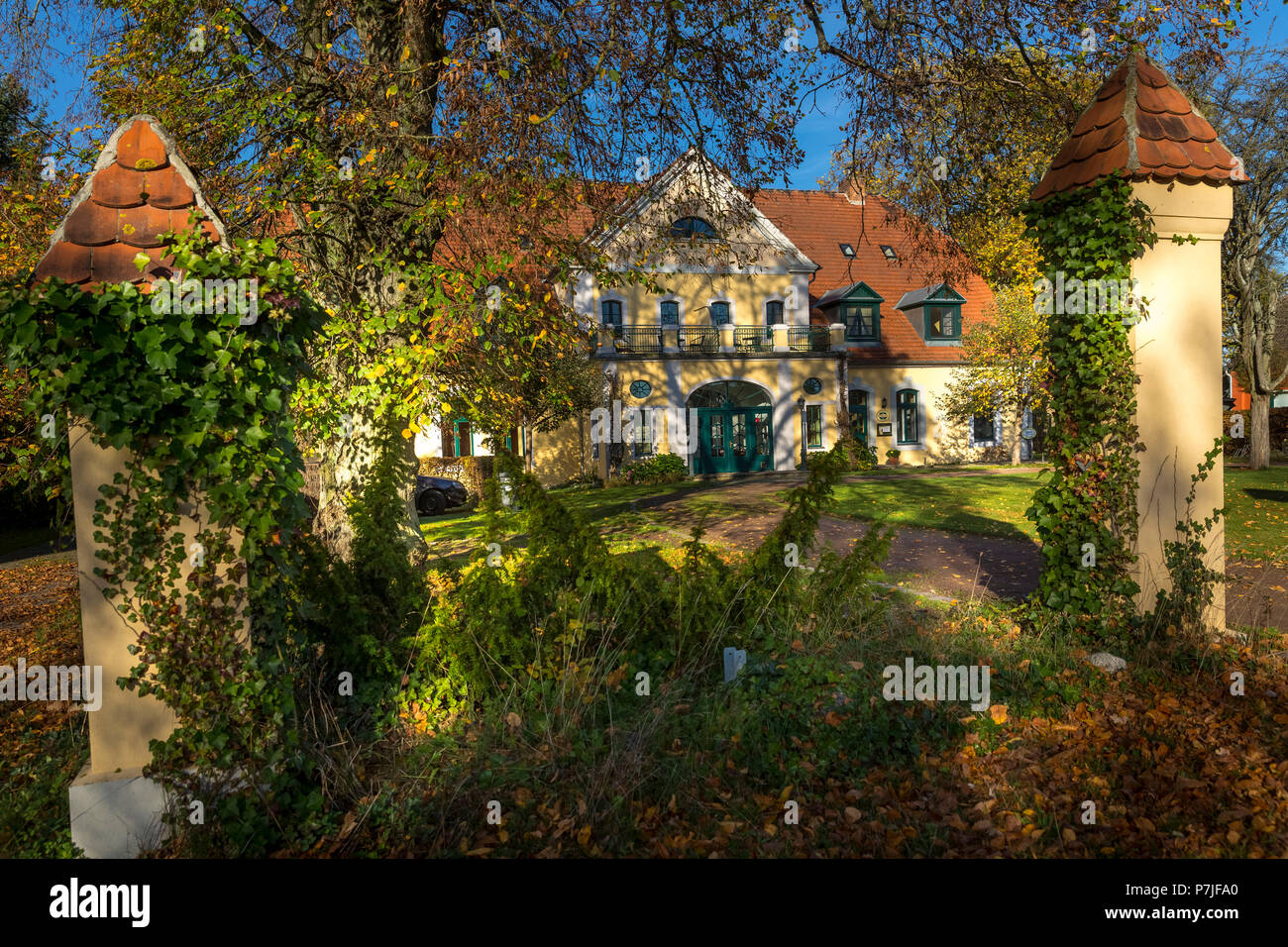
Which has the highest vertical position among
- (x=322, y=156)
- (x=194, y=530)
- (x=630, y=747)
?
(x=322, y=156)

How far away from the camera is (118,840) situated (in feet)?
12.1

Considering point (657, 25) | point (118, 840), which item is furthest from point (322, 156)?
point (118, 840)

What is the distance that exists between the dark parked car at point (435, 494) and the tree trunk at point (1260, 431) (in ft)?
77.0

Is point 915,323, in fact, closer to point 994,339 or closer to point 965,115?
point 994,339

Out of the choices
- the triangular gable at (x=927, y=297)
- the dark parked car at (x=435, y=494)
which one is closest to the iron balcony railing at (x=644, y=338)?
the dark parked car at (x=435, y=494)

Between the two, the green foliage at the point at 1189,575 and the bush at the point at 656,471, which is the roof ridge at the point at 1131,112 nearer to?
the green foliage at the point at 1189,575

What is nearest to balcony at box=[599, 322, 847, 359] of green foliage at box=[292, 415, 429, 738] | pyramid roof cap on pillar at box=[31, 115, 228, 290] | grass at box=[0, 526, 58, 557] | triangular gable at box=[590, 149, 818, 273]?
grass at box=[0, 526, 58, 557]

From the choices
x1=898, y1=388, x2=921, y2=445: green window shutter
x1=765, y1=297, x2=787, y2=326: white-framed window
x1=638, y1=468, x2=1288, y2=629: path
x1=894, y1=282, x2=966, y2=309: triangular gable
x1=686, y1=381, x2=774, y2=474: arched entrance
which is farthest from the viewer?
x1=898, y1=388, x2=921, y2=445: green window shutter

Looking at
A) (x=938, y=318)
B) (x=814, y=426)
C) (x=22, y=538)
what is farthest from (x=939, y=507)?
(x=22, y=538)

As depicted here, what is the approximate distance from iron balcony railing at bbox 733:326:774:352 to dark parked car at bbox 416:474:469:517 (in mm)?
11382

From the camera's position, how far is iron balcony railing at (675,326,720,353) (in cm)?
2734

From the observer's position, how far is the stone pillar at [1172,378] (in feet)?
18.2

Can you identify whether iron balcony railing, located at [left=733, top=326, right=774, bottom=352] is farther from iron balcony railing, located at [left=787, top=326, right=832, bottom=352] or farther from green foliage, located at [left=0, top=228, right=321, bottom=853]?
green foliage, located at [left=0, top=228, right=321, bottom=853]

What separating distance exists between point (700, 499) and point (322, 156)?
38.3ft
